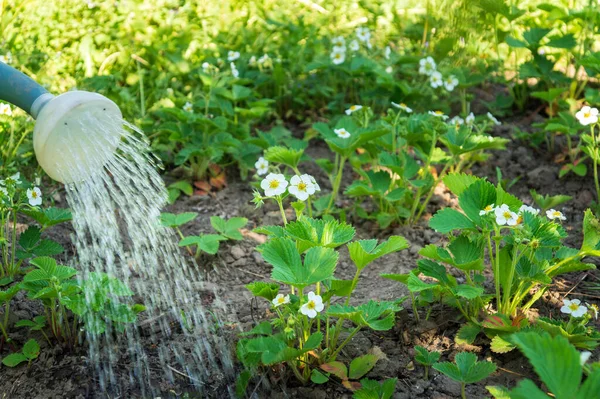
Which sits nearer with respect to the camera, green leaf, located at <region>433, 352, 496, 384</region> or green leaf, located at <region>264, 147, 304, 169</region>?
green leaf, located at <region>433, 352, 496, 384</region>

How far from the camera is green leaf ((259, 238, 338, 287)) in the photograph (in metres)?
1.78

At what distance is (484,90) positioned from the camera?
149 inches

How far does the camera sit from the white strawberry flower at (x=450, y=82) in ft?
11.0

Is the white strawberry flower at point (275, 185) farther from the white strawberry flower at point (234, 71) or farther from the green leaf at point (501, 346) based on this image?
the white strawberry flower at point (234, 71)

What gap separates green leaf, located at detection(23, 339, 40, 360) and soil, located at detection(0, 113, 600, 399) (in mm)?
31

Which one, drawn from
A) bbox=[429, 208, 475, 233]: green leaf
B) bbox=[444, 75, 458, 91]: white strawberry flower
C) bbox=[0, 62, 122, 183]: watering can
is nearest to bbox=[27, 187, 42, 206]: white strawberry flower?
bbox=[0, 62, 122, 183]: watering can

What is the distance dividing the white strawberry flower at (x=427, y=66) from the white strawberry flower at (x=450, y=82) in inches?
3.2

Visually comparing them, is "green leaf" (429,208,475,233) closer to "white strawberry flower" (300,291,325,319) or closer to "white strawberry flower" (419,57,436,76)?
"white strawberry flower" (300,291,325,319)

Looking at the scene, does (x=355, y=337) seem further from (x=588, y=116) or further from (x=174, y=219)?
(x=588, y=116)

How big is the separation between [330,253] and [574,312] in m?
0.67

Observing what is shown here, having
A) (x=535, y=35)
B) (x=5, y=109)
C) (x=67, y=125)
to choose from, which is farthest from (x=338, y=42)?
(x=67, y=125)

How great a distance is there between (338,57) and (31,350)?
203cm

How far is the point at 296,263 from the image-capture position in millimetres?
1844

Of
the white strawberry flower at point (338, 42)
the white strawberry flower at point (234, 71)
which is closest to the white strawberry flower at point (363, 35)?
the white strawberry flower at point (338, 42)
